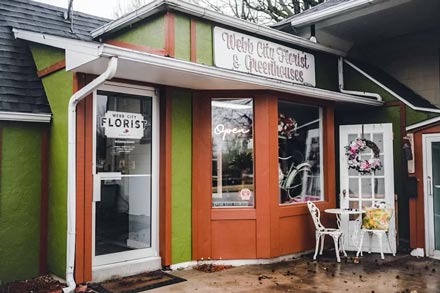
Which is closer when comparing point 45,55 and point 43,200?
point 43,200

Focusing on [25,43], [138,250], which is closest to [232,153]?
[138,250]

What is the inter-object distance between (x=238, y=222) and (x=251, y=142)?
1085 mm

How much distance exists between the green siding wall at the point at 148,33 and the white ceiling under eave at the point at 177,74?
→ 1.76ft

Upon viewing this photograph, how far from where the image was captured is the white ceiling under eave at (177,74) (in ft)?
13.1

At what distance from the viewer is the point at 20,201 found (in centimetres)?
476

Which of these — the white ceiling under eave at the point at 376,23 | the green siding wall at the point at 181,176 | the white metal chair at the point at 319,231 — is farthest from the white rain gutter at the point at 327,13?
the white metal chair at the point at 319,231

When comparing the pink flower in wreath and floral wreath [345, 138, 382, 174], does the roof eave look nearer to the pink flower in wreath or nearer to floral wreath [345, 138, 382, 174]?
floral wreath [345, 138, 382, 174]

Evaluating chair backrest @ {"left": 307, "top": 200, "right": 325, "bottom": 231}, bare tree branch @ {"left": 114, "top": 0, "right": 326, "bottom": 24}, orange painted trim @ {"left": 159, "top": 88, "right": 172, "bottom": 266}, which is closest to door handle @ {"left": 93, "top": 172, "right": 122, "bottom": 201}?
orange painted trim @ {"left": 159, "top": 88, "right": 172, "bottom": 266}

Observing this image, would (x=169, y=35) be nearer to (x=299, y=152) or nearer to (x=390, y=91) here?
(x=299, y=152)

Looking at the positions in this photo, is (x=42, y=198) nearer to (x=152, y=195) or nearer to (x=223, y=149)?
(x=152, y=195)

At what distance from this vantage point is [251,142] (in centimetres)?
559

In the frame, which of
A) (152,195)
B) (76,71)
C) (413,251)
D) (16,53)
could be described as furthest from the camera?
(413,251)

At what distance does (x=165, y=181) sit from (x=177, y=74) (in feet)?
4.42

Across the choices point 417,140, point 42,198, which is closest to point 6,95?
point 42,198
